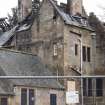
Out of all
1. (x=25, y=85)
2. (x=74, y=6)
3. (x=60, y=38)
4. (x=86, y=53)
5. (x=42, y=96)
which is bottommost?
(x=42, y=96)

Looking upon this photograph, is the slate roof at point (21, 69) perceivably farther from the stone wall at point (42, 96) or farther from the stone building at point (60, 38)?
the stone building at point (60, 38)

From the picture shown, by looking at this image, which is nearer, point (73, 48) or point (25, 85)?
point (25, 85)

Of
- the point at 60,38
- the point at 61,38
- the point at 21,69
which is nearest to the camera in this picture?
the point at 21,69

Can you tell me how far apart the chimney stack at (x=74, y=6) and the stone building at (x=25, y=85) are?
5972mm

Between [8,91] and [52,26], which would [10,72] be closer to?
[8,91]

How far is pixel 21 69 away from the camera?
37.7 m

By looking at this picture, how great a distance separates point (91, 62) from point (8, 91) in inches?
398

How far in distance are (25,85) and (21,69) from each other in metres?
3.14

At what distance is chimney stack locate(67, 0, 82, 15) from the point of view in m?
42.2

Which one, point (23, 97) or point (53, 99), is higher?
point (23, 97)

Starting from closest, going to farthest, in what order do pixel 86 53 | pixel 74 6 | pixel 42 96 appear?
pixel 42 96 → pixel 86 53 → pixel 74 6

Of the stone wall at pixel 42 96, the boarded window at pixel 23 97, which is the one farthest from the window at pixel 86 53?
the boarded window at pixel 23 97

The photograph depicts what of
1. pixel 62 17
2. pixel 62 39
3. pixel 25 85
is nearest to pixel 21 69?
pixel 25 85

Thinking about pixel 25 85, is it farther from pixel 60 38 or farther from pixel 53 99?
pixel 60 38
